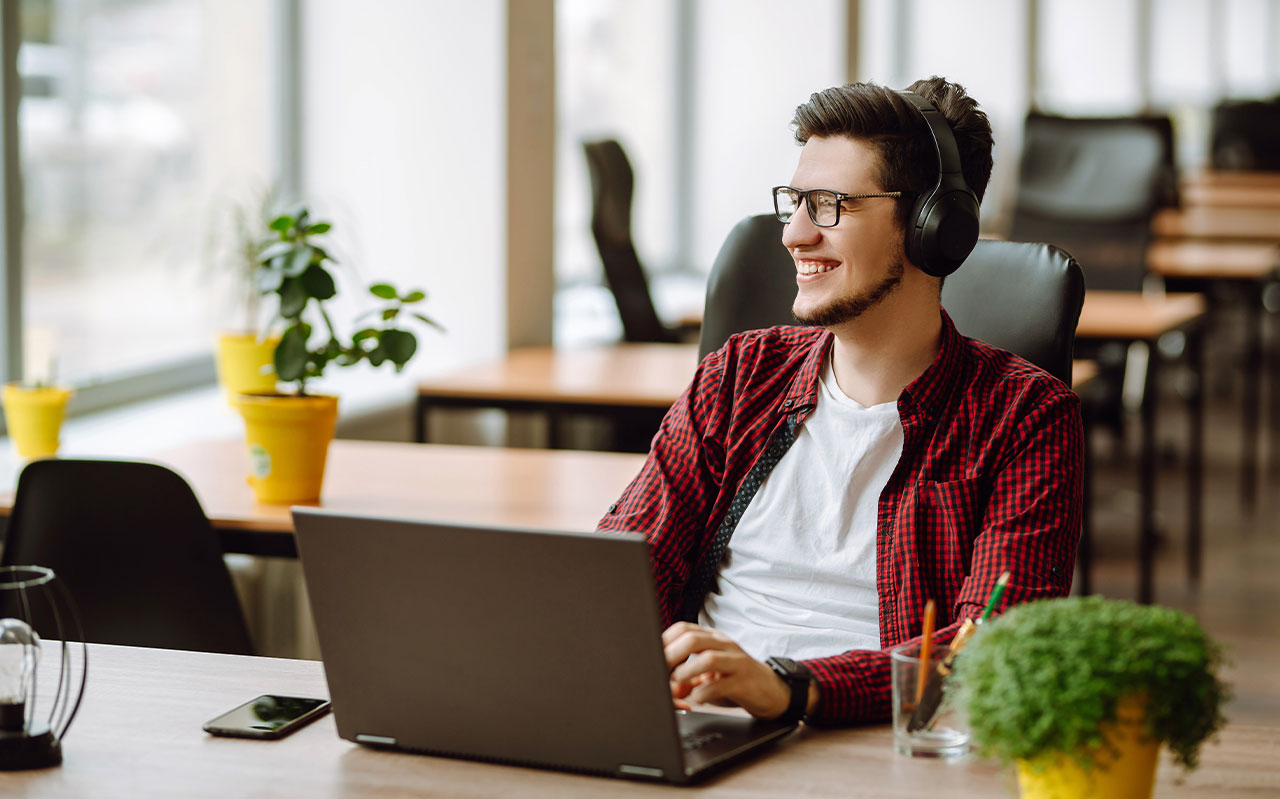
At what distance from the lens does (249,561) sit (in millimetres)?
2867

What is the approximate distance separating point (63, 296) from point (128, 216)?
0.27 meters

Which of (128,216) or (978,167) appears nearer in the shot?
(978,167)

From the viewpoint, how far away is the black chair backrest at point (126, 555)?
195cm

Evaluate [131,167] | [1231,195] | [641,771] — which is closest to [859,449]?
[641,771]

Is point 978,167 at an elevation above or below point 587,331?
above

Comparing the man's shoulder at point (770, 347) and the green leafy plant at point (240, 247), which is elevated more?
the green leafy plant at point (240, 247)

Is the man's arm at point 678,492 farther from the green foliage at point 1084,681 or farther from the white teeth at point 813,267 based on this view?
the green foliage at point 1084,681

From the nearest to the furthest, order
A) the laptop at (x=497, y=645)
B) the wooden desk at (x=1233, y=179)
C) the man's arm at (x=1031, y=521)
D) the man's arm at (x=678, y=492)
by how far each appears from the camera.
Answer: the laptop at (x=497, y=645)
the man's arm at (x=1031, y=521)
the man's arm at (x=678, y=492)
the wooden desk at (x=1233, y=179)

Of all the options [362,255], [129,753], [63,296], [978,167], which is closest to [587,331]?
[362,255]

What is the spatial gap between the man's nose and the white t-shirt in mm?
162

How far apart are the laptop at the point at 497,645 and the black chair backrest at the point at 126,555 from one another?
83cm

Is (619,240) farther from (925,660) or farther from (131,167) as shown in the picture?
(925,660)

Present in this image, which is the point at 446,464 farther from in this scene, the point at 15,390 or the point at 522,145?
the point at 522,145

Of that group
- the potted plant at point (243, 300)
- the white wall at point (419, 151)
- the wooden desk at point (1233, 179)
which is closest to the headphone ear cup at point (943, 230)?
the potted plant at point (243, 300)
